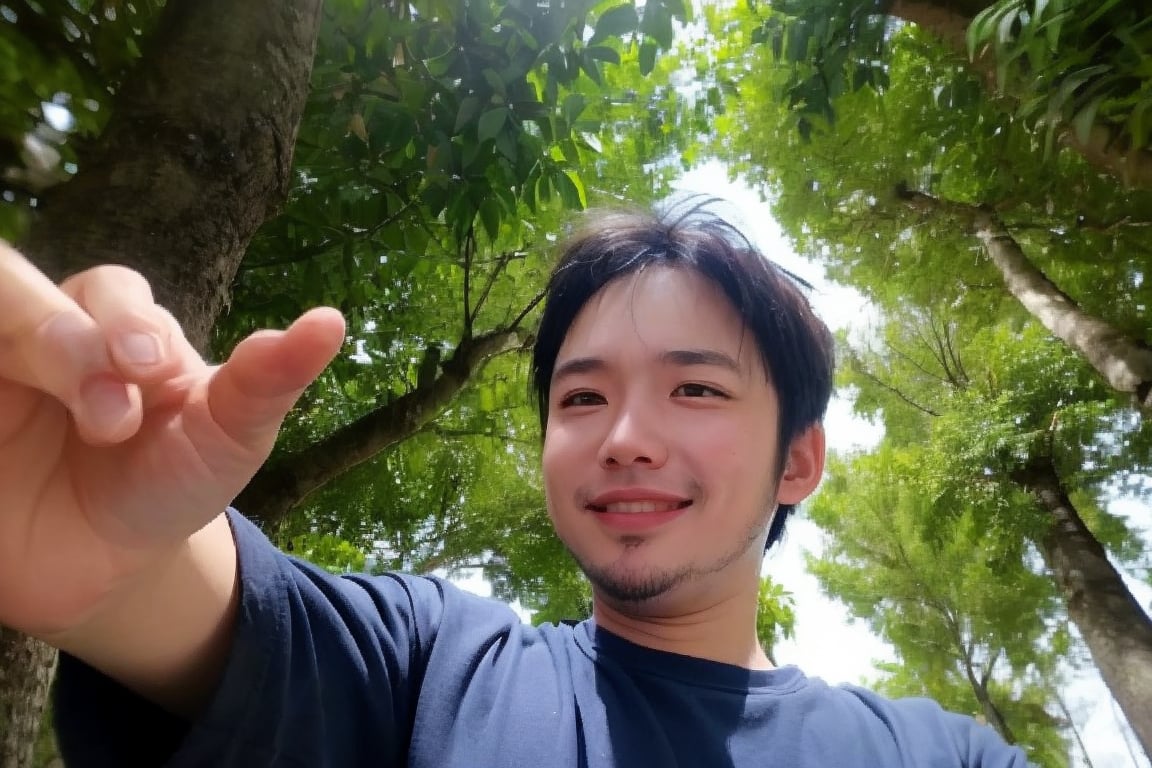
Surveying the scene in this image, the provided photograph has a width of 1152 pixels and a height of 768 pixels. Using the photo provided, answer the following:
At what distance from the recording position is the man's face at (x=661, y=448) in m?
0.93

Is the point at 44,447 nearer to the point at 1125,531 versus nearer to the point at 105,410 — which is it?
the point at 105,410

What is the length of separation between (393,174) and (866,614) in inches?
282

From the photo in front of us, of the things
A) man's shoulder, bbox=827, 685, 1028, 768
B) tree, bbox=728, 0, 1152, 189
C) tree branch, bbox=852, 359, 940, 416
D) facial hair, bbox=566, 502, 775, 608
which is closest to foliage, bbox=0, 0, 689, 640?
tree, bbox=728, 0, 1152, 189

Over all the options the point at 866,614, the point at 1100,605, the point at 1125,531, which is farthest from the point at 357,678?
the point at 866,614

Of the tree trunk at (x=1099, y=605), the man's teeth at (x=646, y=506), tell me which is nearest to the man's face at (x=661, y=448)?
the man's teeth at (x=646, y=506)

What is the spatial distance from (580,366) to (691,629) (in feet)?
1.32

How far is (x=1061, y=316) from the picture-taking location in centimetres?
330

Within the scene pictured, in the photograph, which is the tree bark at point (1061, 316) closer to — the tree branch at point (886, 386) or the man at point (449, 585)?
the man at point (449, 585)

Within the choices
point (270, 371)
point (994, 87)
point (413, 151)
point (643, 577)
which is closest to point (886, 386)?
point (994, 87)

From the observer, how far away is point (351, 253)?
246cm

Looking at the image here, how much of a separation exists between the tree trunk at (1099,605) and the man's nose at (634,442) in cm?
363

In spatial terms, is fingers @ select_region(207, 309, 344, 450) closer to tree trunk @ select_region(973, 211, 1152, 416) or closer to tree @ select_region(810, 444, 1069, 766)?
tree trunk @ select_region(973, 211, 1152, 416)

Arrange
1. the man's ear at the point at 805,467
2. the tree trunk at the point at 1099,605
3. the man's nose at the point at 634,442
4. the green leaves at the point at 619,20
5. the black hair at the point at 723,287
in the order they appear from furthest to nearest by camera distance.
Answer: the tree trunk at the point at 1099,605, the green leaves at the point at 619,20, the man's ear at the point at 805,467, the black hair at the point at 723,287, the man's nose at the point at 634,442

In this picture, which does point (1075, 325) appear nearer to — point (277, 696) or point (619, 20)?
point (619, 20)
